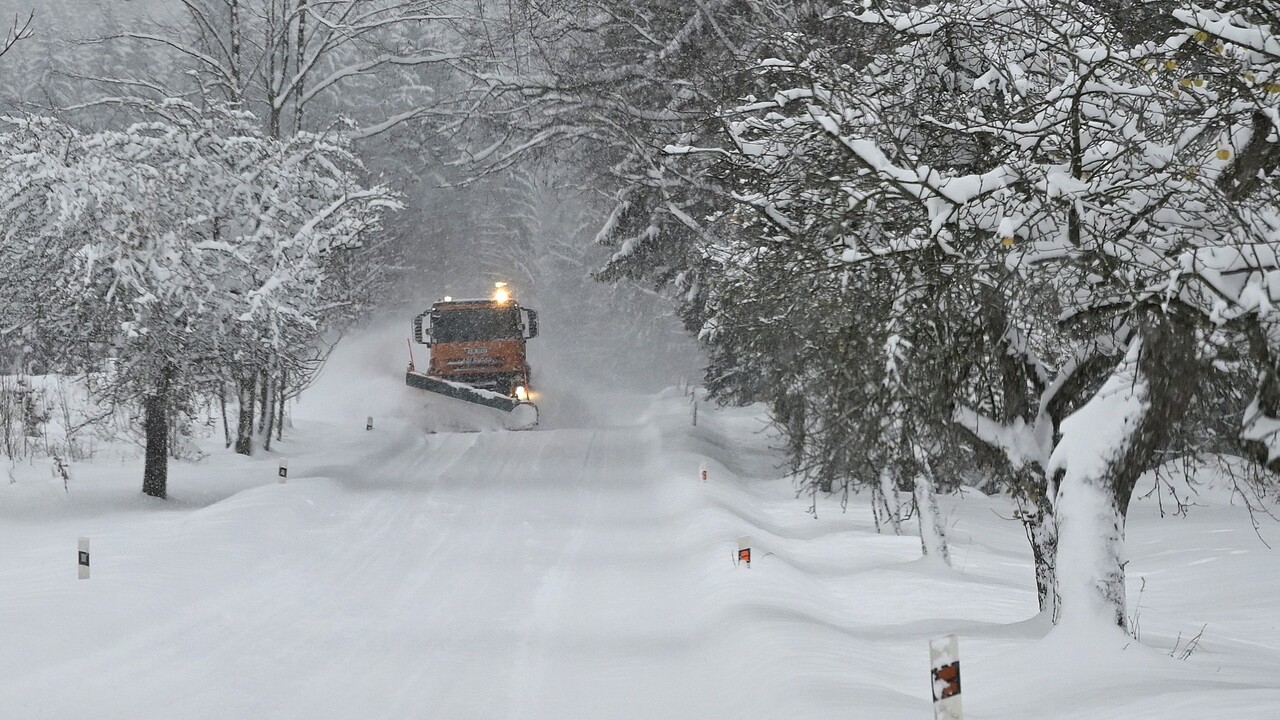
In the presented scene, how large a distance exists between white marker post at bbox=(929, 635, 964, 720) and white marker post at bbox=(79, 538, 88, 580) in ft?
25.4

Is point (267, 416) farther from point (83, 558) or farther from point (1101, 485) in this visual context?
point (1101, 485)

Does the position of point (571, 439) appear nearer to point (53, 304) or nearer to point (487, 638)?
point (53, 304)

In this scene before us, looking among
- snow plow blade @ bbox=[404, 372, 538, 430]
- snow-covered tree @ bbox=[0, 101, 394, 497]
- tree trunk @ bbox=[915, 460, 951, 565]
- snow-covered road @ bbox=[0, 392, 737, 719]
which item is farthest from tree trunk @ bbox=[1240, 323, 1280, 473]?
snow plow blade @ bbox=[404, 372, 538, 430]

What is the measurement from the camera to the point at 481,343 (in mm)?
30672

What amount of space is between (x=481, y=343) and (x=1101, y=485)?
24.8 metres

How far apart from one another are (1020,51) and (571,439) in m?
19.7

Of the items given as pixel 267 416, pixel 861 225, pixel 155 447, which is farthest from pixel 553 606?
pixel 267 416

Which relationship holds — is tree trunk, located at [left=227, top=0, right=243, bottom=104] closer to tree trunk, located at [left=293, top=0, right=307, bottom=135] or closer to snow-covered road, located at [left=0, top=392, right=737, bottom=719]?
tree trunk, located at [left=293, top=0, right=307, bottom=135]

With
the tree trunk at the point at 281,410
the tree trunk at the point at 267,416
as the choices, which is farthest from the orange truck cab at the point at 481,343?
the tree trunk at the point at 267,416

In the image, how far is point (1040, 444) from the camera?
8.29 metres

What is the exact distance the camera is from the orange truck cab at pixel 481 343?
30328 mm

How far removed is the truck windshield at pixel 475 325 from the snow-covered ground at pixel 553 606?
31.8 feet

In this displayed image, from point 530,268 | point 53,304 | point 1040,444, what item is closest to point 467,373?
point 53,304

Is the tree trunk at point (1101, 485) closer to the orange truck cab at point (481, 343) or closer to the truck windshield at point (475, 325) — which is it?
the orange truck cab at point (481, 343)
